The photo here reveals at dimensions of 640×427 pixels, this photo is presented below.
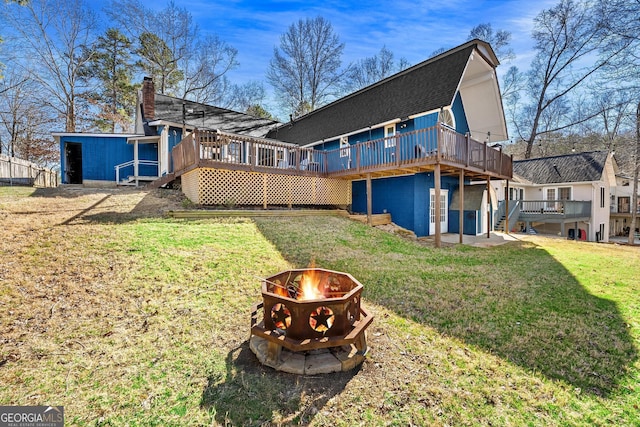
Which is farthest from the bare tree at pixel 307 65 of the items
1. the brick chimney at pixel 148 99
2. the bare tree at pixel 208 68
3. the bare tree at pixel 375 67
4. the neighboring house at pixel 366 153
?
the brick chimney at pixel 148 99

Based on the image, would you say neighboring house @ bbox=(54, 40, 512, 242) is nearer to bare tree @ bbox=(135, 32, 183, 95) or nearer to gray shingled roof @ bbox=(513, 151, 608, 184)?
bare tree @ bbox=(135, 32, 183, 95)

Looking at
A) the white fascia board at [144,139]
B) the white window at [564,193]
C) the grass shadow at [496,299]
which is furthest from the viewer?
the white window at [564,193]

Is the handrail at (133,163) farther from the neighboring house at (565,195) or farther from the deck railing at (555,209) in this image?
the deck railing at (555,209)

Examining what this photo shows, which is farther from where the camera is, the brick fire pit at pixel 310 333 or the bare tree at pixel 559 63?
the bare tree at pixel 559 63

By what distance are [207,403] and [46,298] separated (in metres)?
3.02

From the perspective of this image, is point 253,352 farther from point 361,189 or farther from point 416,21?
point 416,21

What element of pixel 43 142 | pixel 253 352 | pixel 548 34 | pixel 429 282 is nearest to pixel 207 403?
pixel 253 352

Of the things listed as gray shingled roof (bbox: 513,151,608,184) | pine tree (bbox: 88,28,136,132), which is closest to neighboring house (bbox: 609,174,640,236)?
gray shingled roof (bbox: 513,151,608,184)

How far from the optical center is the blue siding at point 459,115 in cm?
1327

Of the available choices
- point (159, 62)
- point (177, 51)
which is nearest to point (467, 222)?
point (177, 51)

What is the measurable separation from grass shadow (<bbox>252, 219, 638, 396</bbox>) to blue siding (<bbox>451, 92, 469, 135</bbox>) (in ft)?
25.1

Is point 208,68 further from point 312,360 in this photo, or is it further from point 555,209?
point 555,209

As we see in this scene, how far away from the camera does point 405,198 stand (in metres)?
11.7

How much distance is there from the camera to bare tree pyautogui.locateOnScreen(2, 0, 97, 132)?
59.6 ft
